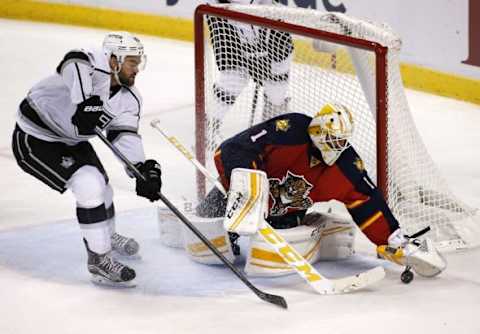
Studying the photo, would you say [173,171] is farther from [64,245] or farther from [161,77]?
[161,77]

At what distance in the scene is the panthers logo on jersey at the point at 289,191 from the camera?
12.6 ft

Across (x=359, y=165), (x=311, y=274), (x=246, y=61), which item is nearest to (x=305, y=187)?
(x=359, y=165)

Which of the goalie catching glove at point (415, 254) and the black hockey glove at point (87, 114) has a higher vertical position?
the black hockey glove at point (87, 114)

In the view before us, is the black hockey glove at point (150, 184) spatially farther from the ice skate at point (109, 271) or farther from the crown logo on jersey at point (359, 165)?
the crown logo on jersey at point (359, 165)

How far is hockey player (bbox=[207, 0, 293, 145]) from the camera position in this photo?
4.55 meters

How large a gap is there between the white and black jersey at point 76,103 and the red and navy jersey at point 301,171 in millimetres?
334

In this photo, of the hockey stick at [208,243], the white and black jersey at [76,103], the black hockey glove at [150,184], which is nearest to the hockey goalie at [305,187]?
the hockey stick at [208,243]

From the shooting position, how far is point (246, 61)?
15.1 ft

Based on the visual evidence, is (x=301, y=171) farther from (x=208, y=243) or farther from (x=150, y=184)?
(x=150, y=184)

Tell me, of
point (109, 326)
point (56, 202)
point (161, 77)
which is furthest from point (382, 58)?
Answer: point (161, 77)

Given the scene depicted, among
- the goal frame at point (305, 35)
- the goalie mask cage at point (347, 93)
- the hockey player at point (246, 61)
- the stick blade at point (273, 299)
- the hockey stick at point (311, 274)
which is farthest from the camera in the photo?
the hockey player at point (246, 61)

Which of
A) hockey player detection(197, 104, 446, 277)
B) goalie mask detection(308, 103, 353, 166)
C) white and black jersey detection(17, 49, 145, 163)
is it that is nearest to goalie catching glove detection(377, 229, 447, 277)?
hockey player detection(197, 104, 446, 277)

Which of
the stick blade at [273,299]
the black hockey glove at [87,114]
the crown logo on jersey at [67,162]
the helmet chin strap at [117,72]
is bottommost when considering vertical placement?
the stick blade at [273,299]

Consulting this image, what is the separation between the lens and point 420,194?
164 inches
